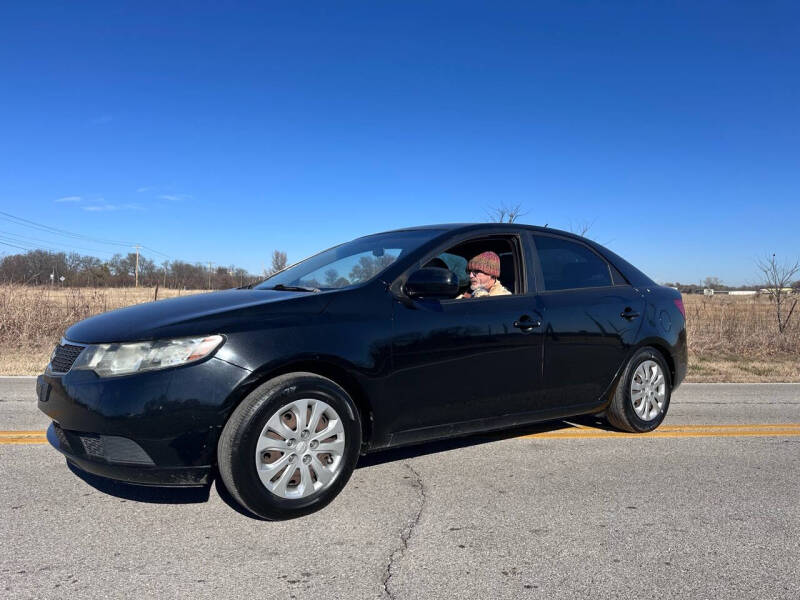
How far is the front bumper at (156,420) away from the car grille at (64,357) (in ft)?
0.72

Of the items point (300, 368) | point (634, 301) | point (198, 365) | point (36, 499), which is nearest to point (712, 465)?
point (634, 301)

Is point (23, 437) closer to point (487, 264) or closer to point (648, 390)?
point (487, 264)

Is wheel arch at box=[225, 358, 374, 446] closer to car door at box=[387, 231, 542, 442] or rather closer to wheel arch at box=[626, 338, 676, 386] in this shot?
car door at box=[387, 231, 542, 442]

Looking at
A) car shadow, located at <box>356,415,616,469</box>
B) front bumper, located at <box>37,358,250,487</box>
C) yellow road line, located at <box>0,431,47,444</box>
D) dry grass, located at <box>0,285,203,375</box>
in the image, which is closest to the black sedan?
front bumper, located at <box>37,358,250,487</box>

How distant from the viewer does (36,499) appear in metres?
3.57

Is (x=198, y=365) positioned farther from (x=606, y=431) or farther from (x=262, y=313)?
(x=606, y=431)

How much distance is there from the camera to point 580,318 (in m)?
4.76

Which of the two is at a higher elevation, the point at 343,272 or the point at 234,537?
the point at 343,272

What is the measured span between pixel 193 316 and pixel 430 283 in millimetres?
1443

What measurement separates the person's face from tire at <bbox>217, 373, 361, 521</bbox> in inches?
62.0

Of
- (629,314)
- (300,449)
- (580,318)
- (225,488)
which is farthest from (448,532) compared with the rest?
(629,314)

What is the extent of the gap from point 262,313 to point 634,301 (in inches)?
134

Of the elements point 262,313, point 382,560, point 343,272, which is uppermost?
point 343,272

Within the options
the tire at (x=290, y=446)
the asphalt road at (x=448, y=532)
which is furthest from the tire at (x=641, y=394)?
the tire at (x=290, y=446)
